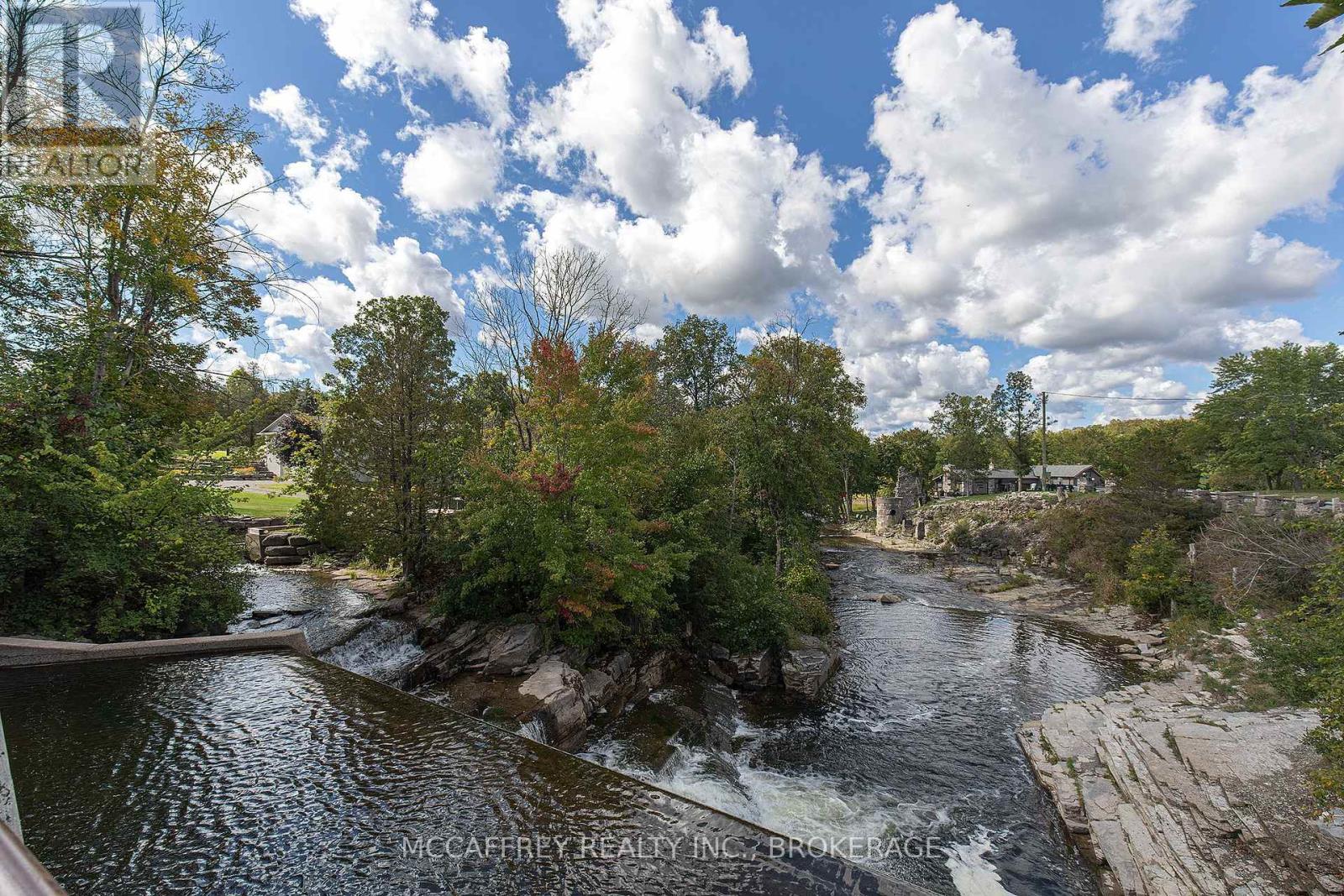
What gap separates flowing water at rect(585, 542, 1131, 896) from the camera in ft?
26.8

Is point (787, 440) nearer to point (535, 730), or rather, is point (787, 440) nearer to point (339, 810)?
point (535, 730)

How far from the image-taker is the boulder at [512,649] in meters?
11.3

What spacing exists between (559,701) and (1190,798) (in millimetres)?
10034

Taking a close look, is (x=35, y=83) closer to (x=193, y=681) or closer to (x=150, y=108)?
(x=150, y=108)

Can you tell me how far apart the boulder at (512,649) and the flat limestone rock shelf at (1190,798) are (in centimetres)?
997

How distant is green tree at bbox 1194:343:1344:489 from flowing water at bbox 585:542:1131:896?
28.6m

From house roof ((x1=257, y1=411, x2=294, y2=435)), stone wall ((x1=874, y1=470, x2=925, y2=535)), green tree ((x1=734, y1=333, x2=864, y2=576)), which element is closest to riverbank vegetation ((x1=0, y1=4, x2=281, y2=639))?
green tree ((x1=734, y1=333, x2=864, y2=576))

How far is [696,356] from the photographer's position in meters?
47.0

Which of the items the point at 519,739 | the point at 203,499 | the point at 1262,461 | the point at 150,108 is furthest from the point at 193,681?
the point at 1262,461

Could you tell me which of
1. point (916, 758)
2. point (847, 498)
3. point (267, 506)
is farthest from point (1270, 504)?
point (267, 506)

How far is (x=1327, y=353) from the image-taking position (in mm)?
37875

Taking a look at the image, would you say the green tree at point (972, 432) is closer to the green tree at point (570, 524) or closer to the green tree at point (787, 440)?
the green tree at point (787, 440)

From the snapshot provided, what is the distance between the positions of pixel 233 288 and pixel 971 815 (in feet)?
58.6

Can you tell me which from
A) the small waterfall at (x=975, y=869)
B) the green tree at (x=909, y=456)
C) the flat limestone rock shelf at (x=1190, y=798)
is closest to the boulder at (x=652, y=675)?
the small waterfall at (x=975, y=869)
